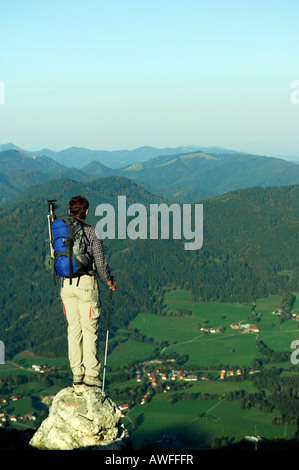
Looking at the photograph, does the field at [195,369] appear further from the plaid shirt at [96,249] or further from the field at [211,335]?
A: the plaid shirt at [96,249]

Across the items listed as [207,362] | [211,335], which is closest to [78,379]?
[207,362]

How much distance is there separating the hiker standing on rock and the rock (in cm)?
48

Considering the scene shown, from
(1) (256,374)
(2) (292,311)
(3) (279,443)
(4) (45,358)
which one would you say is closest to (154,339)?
(4) (45,358)

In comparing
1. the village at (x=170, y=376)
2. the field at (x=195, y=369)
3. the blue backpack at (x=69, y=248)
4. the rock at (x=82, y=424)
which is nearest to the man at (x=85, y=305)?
the blue backpack at (x=69, y=248)

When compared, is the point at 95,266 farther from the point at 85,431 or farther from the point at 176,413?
the point at 176,413

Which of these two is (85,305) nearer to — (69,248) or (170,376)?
(69,248)

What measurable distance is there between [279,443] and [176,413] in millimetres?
80573

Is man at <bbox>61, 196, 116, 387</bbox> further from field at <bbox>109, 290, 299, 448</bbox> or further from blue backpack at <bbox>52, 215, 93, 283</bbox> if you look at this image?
field at <bbox>109, 290, 299, 448</bbox>

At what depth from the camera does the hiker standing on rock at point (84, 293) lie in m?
15.8

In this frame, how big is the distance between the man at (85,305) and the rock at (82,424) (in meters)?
0.48

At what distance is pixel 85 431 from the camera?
1609 centimetres

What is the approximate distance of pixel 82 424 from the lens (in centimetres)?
1611

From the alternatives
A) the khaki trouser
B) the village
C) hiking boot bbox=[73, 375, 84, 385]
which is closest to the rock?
hiking boot bbox=[73, 375, 84, 385]

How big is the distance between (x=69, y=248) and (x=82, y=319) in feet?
7.32
